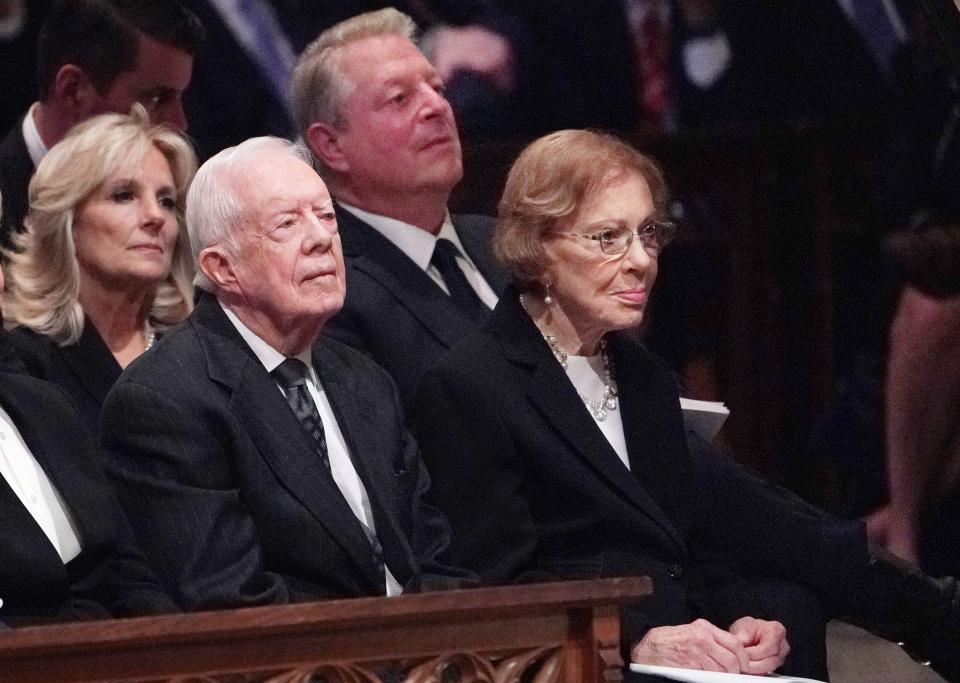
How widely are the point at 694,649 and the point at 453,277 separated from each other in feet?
4.08

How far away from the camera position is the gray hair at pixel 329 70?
13.6 feet

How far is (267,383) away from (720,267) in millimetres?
2033

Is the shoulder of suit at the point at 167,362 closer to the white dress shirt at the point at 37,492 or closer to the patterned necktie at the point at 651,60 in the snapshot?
the white dress shirt at the point at 37,492

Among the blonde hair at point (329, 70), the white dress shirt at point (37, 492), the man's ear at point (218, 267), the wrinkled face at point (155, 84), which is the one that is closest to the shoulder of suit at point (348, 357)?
the man's ear at point (218, 267)

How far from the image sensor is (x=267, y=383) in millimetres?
2996

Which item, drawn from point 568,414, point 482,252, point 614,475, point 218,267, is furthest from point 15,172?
point 614,475

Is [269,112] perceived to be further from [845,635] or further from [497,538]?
[845,635]

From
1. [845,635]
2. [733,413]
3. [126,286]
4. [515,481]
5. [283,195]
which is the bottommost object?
[845,635]

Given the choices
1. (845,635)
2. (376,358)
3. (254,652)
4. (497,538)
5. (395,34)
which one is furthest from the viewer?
(845,635)

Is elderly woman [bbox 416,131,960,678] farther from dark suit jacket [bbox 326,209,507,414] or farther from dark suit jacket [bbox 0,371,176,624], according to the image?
dark suit jacket [bbox 0,371,176,624]

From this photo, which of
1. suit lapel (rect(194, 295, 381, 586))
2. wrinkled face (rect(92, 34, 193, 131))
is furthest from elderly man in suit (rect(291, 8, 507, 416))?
suit lapel (rect(194, 295, 381, 586))

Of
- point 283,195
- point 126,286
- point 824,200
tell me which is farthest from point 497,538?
point 824,200

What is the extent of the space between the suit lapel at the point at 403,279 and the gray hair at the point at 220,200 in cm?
67

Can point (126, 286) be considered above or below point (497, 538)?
above
